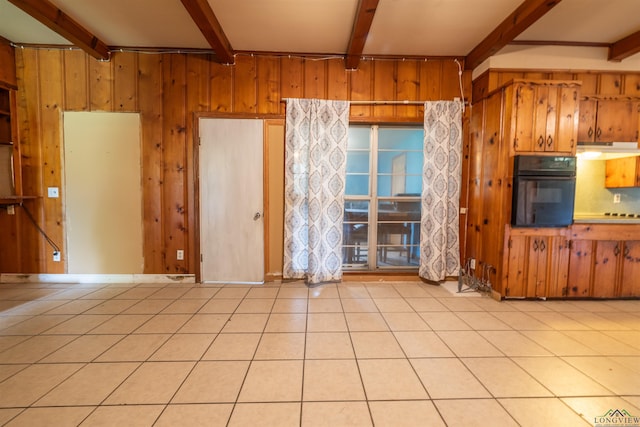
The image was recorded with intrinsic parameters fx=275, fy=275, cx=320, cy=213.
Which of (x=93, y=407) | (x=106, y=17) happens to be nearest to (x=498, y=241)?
(x=93, y=407)

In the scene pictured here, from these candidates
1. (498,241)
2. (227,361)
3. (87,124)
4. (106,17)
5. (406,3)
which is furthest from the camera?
(87,124)

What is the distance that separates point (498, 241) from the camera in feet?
9.84

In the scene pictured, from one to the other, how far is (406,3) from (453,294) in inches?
118

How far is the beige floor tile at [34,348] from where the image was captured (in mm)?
1852

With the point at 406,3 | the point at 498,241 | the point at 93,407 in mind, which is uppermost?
the point at 406,3

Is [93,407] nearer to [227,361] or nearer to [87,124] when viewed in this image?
[227,361]

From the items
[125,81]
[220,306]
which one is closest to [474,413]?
[220,306]

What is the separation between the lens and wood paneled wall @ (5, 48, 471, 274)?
131 inches

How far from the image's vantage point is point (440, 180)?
3391 millimetres

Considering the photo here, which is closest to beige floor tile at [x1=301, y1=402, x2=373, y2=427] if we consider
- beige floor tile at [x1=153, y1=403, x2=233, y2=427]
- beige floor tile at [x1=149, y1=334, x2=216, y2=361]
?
beige floor tile at [x1=153, y1=403, x2=233, y2=427]

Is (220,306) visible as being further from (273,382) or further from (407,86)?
(407,86)

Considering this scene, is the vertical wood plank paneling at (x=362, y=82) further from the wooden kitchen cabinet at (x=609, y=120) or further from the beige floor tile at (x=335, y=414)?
the beige floor tile at (x=335, y=414)

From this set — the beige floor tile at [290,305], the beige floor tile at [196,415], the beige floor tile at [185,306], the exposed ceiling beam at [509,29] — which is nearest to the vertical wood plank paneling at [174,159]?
the beige floor tile at [185,306]

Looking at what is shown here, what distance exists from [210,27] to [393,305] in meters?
3.26
